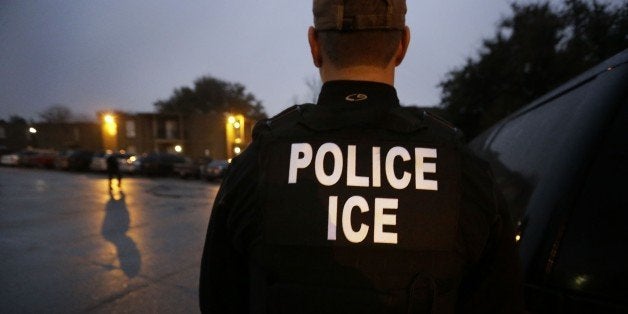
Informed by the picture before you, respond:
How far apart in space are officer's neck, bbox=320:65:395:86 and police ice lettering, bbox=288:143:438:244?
27 centimetres

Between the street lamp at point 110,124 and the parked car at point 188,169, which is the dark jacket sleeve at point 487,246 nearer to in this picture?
the parked car at point 188,169

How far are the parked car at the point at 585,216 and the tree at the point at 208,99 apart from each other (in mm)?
→ 49878

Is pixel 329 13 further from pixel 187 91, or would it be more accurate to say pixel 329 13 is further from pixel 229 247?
pixel 187 91

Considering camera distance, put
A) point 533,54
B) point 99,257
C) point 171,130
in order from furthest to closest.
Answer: point 171,130, point 533,54, point 99,257

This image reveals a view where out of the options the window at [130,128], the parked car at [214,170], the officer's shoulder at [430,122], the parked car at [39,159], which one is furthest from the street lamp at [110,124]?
the officer's shoulder at [430,122]

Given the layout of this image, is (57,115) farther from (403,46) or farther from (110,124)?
(403,46)

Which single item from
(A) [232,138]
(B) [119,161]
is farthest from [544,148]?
(A) [232,138]

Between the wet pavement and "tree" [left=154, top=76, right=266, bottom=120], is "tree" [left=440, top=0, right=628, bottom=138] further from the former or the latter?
"tree" [left=154, top=76, right=266, bottom=120]

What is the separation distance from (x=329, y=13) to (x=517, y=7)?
65.1ft

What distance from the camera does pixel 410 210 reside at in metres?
1.05

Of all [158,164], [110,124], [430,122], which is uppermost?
[110,124]

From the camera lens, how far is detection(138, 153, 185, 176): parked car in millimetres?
22156

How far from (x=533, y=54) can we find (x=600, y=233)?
55.1 ft

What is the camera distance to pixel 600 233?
124 cm
